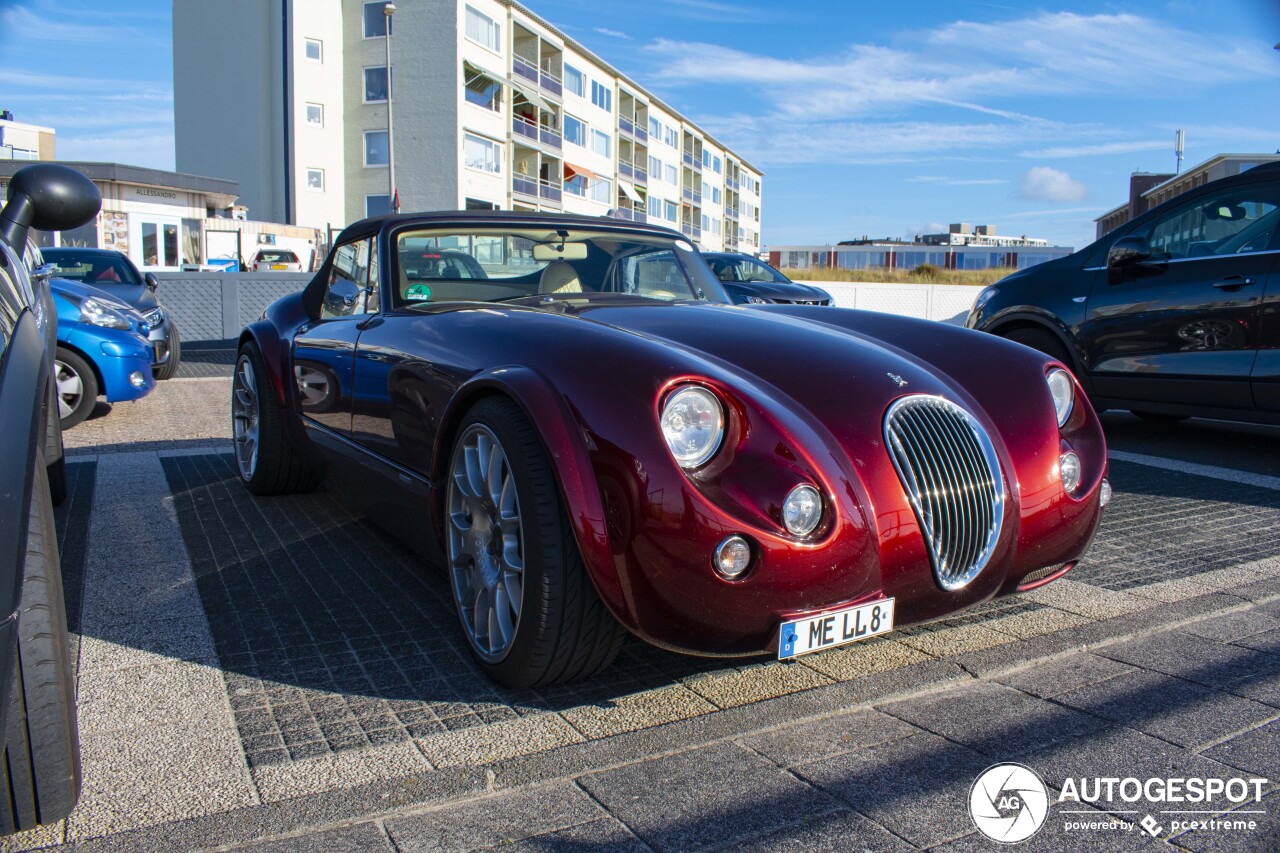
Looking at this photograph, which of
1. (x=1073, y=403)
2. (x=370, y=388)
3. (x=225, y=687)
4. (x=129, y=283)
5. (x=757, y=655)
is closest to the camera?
(x=757, y=655)

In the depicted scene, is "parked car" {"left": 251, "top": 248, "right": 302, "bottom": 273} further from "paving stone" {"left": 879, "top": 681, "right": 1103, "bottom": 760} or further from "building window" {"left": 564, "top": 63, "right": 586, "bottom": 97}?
"building window" {"left": 564, "top": 63, "right": 586, "bottom": 97}

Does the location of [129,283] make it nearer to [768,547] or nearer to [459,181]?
[768,547]

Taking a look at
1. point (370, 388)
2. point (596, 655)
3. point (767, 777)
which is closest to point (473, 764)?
point (596, 655)

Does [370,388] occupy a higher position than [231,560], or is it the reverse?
[370,388]

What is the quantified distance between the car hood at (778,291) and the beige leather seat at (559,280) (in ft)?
33.6

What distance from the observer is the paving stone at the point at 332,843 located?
6.25 feet

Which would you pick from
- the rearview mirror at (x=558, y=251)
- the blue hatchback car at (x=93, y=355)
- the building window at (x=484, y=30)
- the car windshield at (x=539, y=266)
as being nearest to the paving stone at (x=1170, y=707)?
the car windshield at (x=539, y=266)

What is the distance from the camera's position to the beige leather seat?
391 cm

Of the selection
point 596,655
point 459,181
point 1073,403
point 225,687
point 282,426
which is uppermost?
point 459,181

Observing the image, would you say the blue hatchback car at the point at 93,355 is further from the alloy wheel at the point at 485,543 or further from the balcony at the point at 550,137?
the balcony at the point at 550,137

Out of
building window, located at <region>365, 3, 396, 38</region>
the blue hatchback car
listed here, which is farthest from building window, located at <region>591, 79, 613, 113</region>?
the blue hatchback car

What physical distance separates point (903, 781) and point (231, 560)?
277 cm

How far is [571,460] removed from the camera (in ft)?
7.79

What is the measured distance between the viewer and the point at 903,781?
85.3 inches
